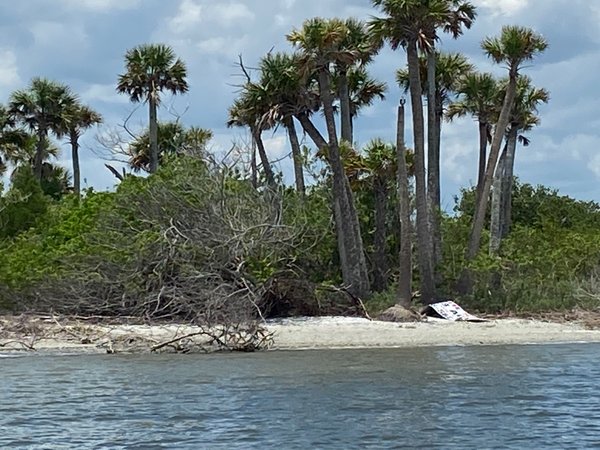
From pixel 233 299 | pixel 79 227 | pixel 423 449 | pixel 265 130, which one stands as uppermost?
pixel 265 130

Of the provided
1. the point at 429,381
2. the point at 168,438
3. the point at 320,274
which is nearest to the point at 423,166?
the point at 320,274

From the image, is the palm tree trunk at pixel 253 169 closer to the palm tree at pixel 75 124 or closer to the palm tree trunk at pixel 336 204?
the palm tree trunk at pixel 336 204

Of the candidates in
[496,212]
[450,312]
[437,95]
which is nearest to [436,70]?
[437,95]

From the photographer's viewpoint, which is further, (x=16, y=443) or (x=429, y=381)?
(x=429, y=381)

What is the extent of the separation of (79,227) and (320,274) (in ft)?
23.8

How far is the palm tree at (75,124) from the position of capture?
45375 millimetres

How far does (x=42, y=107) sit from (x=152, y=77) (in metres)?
5.64

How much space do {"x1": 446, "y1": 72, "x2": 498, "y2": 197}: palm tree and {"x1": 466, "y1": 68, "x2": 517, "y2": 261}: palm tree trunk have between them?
2167 mm

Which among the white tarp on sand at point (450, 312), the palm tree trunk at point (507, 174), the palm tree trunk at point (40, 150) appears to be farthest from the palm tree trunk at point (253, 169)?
the palm tree trunk at point (40, 150)

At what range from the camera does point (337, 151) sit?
3025 centimetres

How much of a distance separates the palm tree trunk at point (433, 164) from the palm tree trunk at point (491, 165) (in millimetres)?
1152

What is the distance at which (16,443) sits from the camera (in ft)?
43.7

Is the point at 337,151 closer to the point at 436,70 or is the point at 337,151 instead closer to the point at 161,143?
the point at 436,70

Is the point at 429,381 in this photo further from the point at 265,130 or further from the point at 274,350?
the point at 265,130
